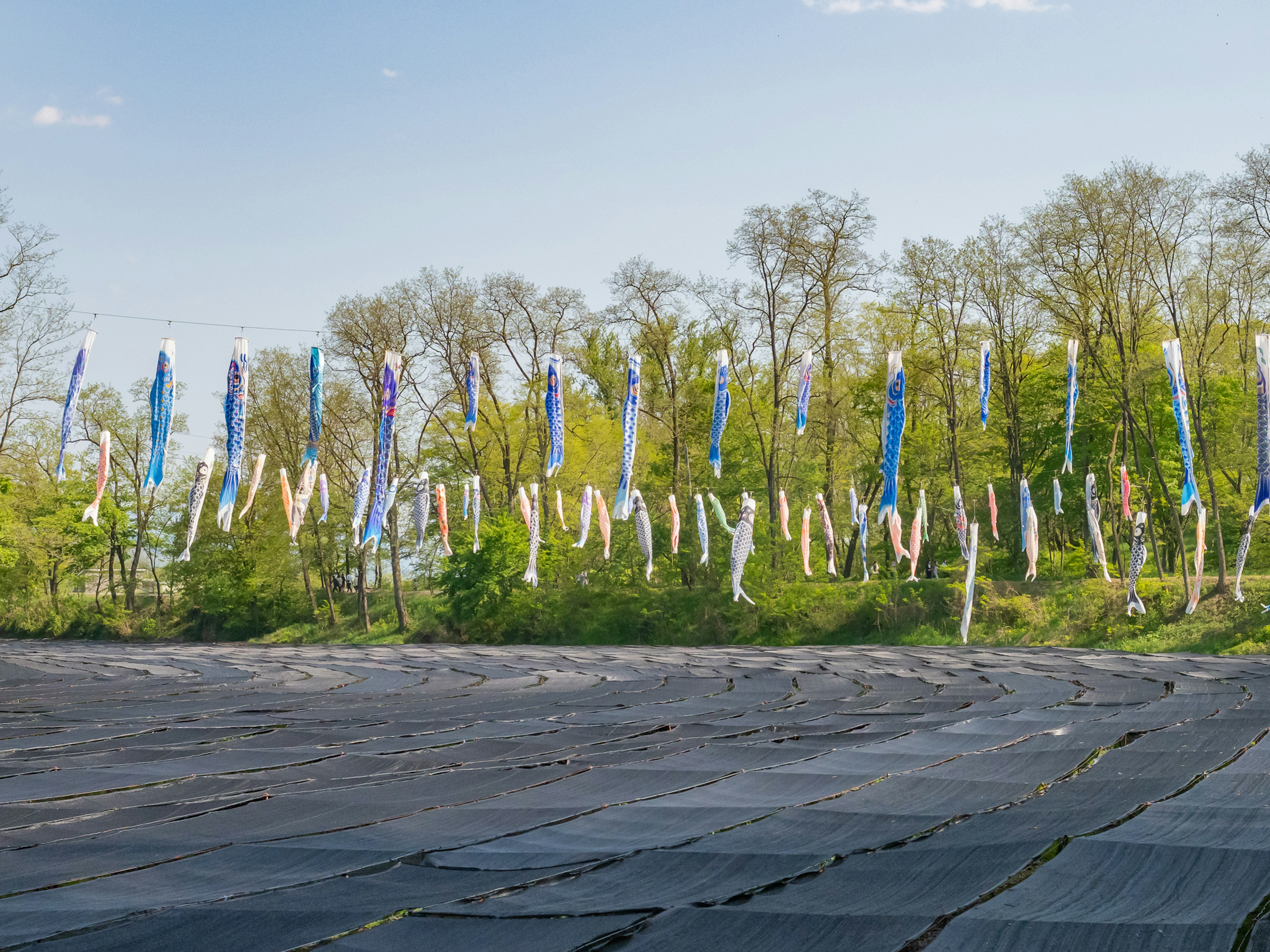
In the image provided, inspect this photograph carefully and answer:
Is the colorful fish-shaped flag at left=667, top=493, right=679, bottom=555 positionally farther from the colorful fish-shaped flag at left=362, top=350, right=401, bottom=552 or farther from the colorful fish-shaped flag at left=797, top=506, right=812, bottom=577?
the colorful fish-shaped flag at left=362, top=350, right=401, bottom=552

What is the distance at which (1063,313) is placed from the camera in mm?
24453

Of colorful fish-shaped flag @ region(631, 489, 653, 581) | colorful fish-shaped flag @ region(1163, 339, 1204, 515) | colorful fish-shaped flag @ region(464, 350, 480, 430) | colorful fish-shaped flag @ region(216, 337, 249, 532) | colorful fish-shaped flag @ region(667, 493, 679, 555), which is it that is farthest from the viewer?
colorful fish-shaped flag @ region(667, 493, 679, 555)

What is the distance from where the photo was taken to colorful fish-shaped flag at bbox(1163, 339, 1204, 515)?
12.9 metres

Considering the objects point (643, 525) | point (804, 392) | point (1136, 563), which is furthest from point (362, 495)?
point (1136, 563)

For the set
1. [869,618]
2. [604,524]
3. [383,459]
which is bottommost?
[869,618]

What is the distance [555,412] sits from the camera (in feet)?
56.8

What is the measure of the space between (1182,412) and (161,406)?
14468 millimetres

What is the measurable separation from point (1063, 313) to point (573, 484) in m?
14.9

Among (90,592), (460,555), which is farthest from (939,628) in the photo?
(90,592)

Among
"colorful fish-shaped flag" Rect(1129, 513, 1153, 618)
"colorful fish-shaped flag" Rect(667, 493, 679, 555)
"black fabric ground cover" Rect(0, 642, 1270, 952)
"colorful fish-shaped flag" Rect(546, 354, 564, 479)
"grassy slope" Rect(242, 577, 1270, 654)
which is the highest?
"colorful fish-shaped flag" Rect(546, 354, 564, 479)

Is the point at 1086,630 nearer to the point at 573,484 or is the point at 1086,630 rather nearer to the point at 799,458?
the point at 799,458

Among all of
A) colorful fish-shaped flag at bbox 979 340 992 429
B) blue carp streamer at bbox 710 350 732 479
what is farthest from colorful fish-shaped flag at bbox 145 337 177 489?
colorful fish-shaped flag at bbox 979 340 992 429

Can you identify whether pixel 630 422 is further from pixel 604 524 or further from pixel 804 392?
pixel 604 524

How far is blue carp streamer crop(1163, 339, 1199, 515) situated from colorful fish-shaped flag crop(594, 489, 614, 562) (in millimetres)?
11301
